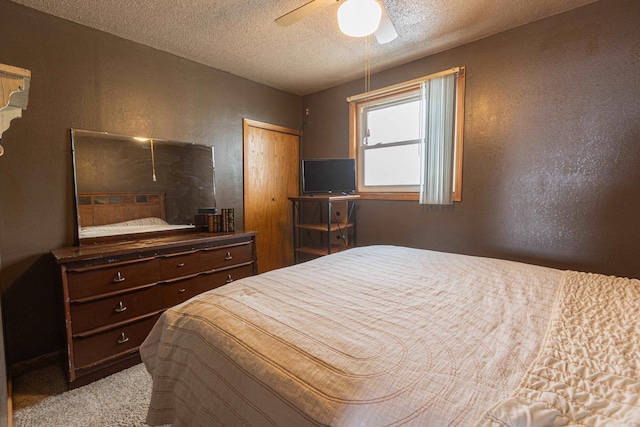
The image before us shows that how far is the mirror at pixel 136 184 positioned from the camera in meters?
2.15

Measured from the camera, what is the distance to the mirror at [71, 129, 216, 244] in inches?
84.5

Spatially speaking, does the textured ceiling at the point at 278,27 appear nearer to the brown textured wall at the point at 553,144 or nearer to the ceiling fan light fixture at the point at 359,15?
the brown textured wall at the point at 553,144

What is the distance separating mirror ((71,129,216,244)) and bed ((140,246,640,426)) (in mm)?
1501

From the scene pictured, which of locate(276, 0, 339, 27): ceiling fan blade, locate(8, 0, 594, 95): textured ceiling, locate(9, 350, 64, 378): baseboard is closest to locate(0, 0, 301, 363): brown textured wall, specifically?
locate(9, 350, 64, 378): baseboard

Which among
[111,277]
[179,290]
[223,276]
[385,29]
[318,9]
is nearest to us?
[318,9]

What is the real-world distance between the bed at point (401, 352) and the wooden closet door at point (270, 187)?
2045 millimetres

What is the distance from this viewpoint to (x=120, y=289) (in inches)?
75.3

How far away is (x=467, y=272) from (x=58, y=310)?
2.75m

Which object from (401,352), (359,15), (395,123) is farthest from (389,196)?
(401,352)

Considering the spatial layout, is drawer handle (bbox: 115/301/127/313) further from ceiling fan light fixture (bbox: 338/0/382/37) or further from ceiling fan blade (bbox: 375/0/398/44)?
ceiling fan blade (bbox: 375/0/398/44)

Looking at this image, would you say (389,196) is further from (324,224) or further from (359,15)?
(359,15)

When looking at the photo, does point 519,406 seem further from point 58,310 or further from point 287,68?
point 287,68

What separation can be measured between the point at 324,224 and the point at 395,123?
4.57 feet

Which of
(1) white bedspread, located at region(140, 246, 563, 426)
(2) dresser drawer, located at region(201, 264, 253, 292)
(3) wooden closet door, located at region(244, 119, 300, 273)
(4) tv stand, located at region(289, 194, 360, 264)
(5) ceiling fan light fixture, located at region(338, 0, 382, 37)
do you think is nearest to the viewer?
(1) white bedspread, located at region(140, 246, 563, 426)
